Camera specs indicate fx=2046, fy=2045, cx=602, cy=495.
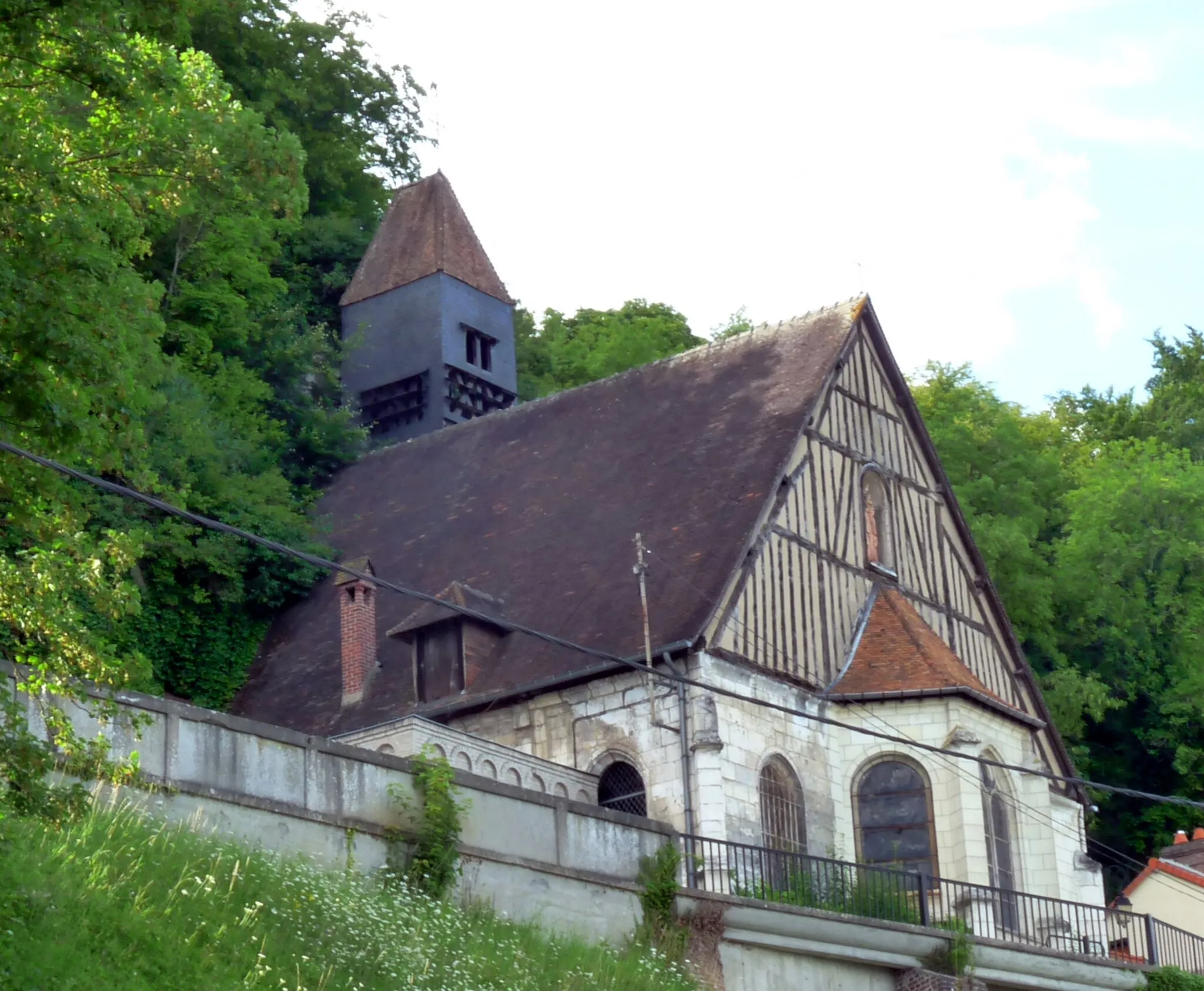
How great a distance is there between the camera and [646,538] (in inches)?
1051

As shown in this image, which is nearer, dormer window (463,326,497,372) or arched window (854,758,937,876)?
arched window (854,758,937,876)

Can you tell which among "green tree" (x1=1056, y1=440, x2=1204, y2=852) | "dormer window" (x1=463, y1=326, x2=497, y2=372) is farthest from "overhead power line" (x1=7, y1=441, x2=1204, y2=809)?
"dormer window" (x1=463, y1=326, x2=497, y2=372)

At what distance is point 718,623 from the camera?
80.7ft

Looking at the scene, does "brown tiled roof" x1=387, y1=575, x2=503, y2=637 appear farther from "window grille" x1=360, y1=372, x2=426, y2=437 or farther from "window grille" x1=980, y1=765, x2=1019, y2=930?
"window grille" x1=360, y1=372, x2=426, y2=437

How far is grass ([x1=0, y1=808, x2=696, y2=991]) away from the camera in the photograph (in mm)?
12812

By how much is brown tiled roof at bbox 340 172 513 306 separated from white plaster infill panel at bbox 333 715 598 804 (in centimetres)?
1421

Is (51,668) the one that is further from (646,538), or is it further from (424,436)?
(424,436)

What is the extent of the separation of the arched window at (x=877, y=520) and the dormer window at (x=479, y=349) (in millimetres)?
10096

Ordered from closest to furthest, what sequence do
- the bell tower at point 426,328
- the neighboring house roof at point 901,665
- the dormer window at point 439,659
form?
the neighboring house roof at point 901,665 < the dormer window at point 439,659 < the bell tower at point 426,328

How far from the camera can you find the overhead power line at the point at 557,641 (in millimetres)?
13656

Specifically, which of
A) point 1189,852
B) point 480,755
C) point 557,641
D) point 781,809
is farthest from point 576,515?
point 1189,852

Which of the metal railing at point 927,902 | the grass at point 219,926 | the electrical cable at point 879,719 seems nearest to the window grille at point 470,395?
the electrical cable at point 879,719

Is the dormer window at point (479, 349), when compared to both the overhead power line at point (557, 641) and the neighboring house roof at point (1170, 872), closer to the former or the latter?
the overhead power line at point (557, 641)

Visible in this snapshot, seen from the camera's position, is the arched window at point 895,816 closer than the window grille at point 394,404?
Yes
